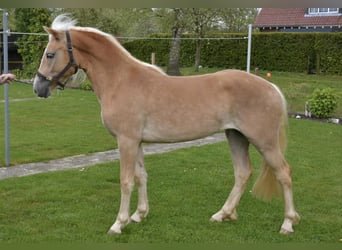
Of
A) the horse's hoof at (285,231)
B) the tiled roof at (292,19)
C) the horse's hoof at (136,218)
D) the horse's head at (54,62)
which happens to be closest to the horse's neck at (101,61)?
the horse's head at (54,62)

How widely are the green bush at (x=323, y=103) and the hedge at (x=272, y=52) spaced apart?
859cm

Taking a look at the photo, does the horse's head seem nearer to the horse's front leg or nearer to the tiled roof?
the horse's front leg

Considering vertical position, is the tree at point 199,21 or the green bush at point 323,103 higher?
the tree at point 199,21

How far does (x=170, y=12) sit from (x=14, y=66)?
29.5 feet

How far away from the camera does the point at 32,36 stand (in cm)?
2044

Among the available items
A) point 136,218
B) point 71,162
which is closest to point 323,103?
point 71,162

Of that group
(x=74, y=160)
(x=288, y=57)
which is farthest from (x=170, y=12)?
(x=74, y=160)

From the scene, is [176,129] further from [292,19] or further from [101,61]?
[292,19]

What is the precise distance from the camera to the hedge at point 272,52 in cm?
1895

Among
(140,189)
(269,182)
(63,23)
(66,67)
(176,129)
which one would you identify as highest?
(63,23)

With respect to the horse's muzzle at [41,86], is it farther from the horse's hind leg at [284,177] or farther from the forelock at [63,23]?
the horse's hind leg at [284,177]

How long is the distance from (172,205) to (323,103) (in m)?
7.16

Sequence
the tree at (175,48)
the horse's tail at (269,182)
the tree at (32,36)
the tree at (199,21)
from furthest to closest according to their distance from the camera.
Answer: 1. the tree at (32,36)
2. the tree at (199,21)
3. the tree at (175,48)
4. the horse's tail at (269,182)

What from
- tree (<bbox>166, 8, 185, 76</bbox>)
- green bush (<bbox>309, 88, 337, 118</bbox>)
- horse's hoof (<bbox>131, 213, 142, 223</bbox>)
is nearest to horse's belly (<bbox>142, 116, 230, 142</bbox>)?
horse's hoof (<bbox>131, 213, 142, 223</bbox>)
